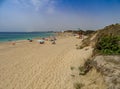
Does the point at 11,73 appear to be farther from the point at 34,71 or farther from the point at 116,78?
the point at 116,78

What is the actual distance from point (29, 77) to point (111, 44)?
16.4 ft

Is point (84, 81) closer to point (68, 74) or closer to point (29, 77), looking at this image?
point (68, 74)

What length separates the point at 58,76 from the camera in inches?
351

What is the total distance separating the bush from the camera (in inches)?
345

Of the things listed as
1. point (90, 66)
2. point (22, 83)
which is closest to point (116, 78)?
point (90, 66)

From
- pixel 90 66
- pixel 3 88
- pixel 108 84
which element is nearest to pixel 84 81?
pixel 90 66

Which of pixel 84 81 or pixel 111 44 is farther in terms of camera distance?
pixel 111 44

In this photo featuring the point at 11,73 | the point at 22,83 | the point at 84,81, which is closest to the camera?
the point at 84,81

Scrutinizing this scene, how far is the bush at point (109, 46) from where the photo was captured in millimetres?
8755

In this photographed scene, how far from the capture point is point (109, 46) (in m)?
9.23

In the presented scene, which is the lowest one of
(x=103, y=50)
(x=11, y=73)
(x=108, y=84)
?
(x=11, y=73)

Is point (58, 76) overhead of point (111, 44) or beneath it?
beneath

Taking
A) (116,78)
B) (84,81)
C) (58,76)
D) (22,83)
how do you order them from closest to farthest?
(116,78) → (84,81) → (22,83) → (58,76)

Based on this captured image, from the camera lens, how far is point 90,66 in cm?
831
